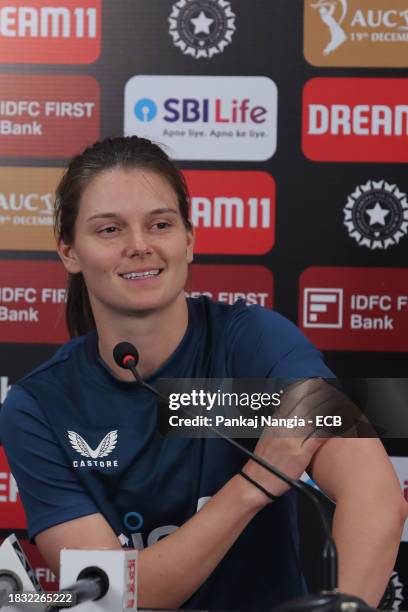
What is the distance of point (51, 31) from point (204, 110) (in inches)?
17.1

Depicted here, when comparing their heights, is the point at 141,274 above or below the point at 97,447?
above

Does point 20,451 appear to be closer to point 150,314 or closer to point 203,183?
point 150,314

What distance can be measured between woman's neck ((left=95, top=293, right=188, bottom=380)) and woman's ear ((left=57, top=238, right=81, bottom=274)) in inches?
3.8

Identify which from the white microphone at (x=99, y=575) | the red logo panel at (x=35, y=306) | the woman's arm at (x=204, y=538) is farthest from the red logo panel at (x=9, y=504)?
the white microphone at (x=99, y=575)

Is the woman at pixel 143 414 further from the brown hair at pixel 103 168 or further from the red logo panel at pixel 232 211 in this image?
the red logo panel at pixel 232 211

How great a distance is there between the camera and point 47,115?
211 centimetres

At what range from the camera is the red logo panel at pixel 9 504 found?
2.09 metres

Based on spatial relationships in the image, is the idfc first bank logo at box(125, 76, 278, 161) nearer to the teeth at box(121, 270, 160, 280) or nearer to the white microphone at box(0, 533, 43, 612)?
the teeth at box(121, 270, 160, 280)

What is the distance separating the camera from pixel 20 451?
1358mm

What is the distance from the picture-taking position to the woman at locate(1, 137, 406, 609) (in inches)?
49.7

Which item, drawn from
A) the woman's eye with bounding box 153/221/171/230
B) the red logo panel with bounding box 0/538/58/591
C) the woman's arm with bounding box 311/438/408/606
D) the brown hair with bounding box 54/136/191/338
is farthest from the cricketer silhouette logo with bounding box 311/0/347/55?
the red logo panel with bounding box 0/538/58/591

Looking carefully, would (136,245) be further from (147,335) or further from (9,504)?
→ (9,504)

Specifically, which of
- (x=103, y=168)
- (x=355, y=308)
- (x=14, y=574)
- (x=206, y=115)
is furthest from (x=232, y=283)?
(x=14, y=574)

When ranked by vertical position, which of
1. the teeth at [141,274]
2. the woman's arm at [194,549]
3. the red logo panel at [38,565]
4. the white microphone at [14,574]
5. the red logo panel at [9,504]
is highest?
the teeth at [141,274]
